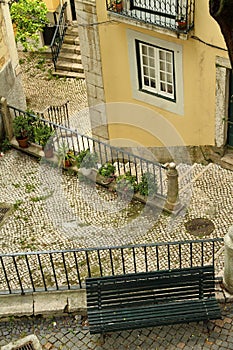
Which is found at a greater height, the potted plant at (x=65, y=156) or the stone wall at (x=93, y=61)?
the stone wall at (x=93, y=61)

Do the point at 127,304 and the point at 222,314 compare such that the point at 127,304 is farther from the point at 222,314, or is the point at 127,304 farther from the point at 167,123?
the point at 167,123

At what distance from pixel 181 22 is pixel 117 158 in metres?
3.63

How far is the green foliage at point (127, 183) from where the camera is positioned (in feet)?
42.1

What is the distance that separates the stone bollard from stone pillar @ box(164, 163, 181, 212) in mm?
2606

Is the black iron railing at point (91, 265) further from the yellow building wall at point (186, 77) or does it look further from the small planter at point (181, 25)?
the small planter at point (181, 25)

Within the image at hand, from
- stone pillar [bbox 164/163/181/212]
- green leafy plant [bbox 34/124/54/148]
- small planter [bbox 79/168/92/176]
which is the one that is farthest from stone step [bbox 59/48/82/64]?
stone pillar [bbox 164/163/181/212]

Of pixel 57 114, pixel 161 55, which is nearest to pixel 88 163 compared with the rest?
pixel 161 55

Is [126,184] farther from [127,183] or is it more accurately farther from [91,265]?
[91,265]

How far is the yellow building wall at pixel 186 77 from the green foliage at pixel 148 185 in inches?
67.6

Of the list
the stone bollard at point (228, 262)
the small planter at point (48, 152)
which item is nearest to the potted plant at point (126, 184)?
the small planter at point (48, 152)

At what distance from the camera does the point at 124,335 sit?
376 inches

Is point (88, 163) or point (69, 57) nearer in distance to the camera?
point (88, 163)

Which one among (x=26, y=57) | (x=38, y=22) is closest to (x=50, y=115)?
(x=38, y=22)

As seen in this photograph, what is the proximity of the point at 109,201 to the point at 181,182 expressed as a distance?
1.62 m
